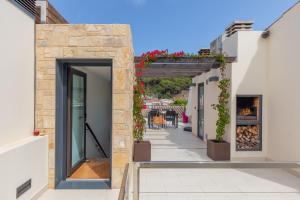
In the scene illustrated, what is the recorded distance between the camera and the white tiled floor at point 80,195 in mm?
3555

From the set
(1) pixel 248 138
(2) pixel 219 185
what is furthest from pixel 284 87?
(2) pixel 219 185

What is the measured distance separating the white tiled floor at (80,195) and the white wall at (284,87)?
3713 millimetres

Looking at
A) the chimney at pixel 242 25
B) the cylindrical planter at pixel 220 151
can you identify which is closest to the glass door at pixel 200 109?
the cylindrical planter at pixel 220 151

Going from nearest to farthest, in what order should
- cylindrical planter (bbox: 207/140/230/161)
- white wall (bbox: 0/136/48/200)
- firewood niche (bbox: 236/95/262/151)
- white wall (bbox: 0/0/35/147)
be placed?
white wall (bbox: 0/136/48/200) < white wall (bbox: 0/0/35/147) < cylindrical planter (bbox: 207/140/230/161) < firewood niche (bbox: 236/95/262/151)

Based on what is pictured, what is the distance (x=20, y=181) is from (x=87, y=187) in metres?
1.20

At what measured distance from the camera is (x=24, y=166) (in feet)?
10.2

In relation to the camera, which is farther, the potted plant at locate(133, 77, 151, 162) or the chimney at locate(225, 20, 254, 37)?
the chimney at locate(225, 20, 254, 37)

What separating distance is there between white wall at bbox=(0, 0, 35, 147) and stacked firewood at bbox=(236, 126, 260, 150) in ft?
15.9

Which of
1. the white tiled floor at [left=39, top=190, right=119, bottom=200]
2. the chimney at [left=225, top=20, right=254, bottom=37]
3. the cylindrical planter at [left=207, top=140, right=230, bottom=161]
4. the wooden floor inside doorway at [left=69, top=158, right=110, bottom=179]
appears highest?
the chimney at [left=225, top=20, right=254, bottom=37]

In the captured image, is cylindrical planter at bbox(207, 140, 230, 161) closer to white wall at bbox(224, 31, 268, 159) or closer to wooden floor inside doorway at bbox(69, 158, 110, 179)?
white wall at bbox(224, 31, 268, 159)

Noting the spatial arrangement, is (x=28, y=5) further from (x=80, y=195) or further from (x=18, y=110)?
(x=80, y=195)

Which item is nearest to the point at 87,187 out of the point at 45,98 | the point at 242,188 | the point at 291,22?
the point at 45,98

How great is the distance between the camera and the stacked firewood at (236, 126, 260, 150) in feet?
19.2

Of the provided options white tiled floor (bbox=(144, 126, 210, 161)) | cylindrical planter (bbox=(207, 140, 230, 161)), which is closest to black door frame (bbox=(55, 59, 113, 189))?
white tiled floor (bbox=(144, 126, 210, 161))
